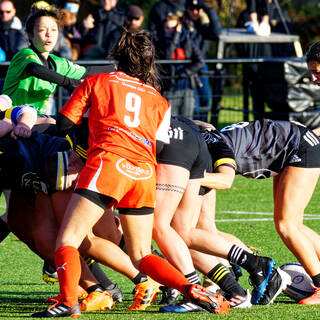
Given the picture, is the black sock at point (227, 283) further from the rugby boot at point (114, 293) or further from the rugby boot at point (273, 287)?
the rugby boot at point (114, 293)

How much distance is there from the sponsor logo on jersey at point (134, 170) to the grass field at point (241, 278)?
0.87 metres

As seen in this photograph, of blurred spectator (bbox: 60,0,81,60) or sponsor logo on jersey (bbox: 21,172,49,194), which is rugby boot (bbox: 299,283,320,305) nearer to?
sponsor logo on jersey (bbox: 21,172,49,194)

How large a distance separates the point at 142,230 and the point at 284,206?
1363 mm

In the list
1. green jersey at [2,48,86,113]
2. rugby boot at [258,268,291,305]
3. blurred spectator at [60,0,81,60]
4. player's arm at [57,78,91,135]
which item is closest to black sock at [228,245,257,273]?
rugby boot at [258,268,291,305]

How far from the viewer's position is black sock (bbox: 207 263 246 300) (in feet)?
18.2

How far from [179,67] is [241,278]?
6.39 m

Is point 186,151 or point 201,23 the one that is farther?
point 201,23

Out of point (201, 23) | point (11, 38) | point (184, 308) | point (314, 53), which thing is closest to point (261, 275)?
point (184, 308)

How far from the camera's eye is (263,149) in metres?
5.97

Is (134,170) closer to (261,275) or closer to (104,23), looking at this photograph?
(261,275)

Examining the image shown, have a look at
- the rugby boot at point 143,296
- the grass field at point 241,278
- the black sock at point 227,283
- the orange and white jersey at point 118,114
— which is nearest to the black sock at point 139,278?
the rugby boot at point 143,296

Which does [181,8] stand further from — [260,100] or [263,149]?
[263,149]

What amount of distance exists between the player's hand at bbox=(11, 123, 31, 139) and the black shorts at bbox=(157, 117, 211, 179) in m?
0.87

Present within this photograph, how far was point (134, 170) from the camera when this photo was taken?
16.3 feet
